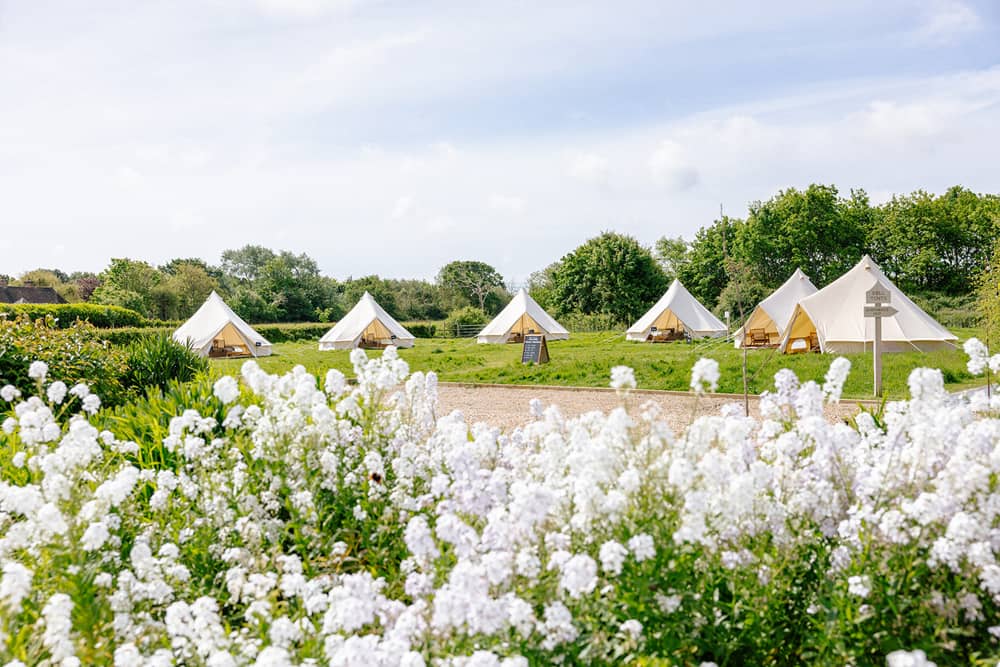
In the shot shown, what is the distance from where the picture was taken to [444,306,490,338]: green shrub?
118ft

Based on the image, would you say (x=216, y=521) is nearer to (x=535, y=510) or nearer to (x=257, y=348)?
(x=535, y=510)

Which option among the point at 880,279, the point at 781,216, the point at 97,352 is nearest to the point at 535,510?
the point at 97,352

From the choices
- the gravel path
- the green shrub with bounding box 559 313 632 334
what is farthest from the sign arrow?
the green shrub with bounding box 559 313 632 334

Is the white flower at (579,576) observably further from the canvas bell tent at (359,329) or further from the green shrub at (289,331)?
the green shrub at (289,331)

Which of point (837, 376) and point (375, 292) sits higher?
point (375, 292)

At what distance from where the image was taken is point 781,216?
146 feet

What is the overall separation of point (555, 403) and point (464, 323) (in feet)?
85.0

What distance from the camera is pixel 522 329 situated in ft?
90.1

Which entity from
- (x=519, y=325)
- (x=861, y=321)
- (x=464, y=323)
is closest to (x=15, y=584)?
(x=861, y=321)

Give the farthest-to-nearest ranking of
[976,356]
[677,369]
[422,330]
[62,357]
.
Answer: [422,330]
[677,369]
[62,357]
[976,356]

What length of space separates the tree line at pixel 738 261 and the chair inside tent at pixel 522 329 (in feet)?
32.3

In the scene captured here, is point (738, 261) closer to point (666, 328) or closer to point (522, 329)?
point (666, 328)

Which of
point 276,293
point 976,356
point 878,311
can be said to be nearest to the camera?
point 976,356

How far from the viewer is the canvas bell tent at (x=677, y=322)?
2636 centimetres
